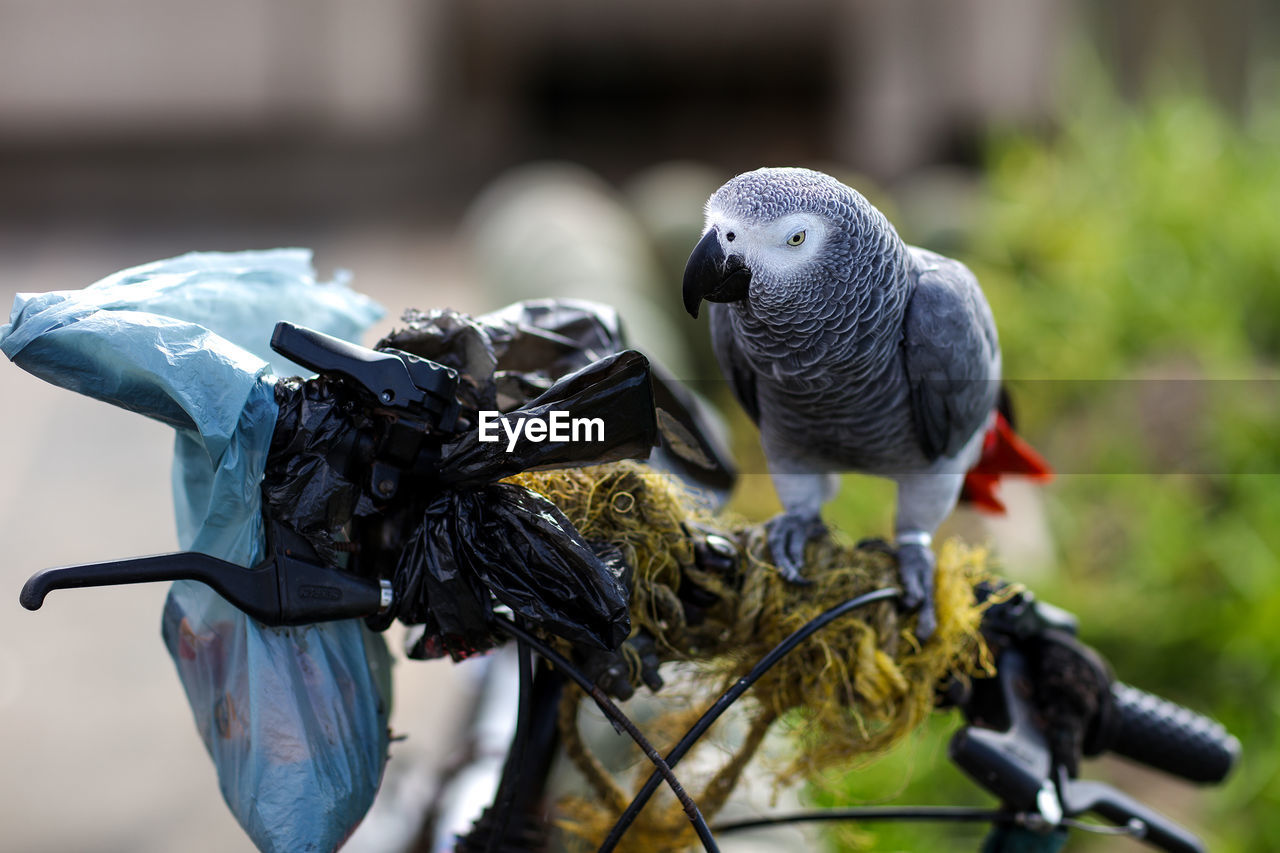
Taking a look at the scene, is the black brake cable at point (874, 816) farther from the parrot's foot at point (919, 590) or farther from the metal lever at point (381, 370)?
the metal lever at point (381, 370)

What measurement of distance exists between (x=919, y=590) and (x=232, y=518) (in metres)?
0.39

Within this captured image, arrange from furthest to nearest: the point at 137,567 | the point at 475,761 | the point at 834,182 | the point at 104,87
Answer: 1. the point at 104,87
2. the point at 475,761
3. the point at 834,182
4. the point at 137,567

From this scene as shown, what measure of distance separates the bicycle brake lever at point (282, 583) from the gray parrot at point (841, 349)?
0.24 m

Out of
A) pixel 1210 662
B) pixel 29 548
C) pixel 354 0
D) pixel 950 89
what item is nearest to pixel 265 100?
pixel 354 0

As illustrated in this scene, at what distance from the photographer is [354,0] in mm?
6293

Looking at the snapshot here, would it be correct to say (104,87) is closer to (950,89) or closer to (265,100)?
(265,100)

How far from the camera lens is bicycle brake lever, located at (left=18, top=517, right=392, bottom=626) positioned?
0.43 meters

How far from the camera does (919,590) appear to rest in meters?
0.56

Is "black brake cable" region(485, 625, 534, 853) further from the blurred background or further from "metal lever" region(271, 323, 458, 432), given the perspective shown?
the blurred background

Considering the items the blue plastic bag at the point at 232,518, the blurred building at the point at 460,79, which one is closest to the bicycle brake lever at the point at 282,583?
the blue plastic bag at the point at 232,518

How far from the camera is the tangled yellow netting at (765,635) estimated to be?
52 cm

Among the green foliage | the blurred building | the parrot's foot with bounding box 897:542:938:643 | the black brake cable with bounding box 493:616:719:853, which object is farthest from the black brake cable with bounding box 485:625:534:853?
the blurred building

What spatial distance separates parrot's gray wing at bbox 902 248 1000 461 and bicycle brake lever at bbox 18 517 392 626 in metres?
0.35

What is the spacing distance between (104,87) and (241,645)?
22.9 feet
